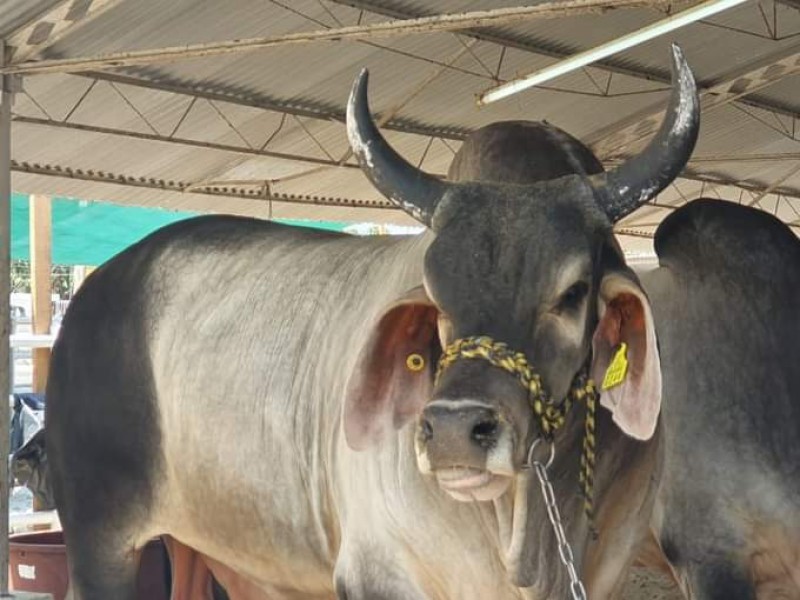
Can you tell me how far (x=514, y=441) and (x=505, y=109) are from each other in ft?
31.1

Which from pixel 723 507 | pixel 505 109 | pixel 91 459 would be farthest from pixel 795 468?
Answer: pixel 505 109

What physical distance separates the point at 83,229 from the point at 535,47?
518cm

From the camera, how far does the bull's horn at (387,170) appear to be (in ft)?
11.3

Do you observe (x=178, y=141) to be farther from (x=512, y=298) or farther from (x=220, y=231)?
(x=512, y=298)

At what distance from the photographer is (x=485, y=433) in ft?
9.23

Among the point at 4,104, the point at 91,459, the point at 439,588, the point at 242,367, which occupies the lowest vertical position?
the point at 439,588

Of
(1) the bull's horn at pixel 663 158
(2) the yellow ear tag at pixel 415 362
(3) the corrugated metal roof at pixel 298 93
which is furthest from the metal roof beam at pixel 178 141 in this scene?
(1) the bull's horn at pixel 663 158

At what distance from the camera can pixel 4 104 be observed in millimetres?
6062

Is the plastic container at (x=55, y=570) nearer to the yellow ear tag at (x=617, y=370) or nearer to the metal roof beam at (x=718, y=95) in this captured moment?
the yellow ear tag at (x=617, y=370)

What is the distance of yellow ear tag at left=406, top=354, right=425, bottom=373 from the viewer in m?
3.47

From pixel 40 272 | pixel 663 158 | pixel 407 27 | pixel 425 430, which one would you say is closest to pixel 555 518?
pixel 425 430

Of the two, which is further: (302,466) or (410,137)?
(410,137)

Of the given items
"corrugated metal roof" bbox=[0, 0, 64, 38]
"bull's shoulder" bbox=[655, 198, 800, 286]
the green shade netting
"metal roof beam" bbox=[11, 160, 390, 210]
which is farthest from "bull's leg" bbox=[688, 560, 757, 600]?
Result: the green shade netting

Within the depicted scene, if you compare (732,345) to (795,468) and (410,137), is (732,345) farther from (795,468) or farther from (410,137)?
(410,137)
